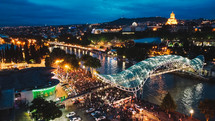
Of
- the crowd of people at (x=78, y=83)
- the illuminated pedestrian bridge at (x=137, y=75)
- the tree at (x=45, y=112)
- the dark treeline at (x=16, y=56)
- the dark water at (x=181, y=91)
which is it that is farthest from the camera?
the dark treeline at (x=16, y=56)

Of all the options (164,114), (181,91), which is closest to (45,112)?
(164,114)

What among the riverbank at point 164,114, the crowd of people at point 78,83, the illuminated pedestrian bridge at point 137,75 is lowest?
the riverbank at point 164,114

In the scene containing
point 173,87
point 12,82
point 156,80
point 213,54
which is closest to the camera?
point 12,82

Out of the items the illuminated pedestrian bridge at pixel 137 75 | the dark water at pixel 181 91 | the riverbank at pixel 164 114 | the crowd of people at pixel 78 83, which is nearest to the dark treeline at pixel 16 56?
the crowd of people at pixel 78 83

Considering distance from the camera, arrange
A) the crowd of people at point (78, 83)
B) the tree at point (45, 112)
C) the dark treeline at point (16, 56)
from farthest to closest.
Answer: the dark treeline at point (16, 56) → the crowd of people at point (78, 83) → the tree at point (45, 112)

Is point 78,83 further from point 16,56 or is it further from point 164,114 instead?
point 16,56

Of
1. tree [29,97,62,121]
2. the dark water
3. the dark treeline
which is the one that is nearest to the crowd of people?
tree [29,97,62,121]

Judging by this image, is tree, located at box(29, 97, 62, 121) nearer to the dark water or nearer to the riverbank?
the riverbank

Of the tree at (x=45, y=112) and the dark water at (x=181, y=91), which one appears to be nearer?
the tree at (x=45, y=112)

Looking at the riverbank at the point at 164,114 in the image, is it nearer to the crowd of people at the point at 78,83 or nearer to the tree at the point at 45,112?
the crowd of people at the point at 78,83

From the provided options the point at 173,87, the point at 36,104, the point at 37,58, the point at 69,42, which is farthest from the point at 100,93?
the point at 69,42

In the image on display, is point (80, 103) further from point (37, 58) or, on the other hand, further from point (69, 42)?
point (69, 42)
